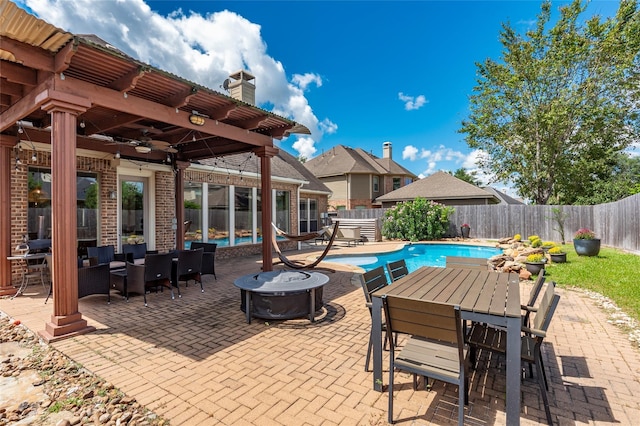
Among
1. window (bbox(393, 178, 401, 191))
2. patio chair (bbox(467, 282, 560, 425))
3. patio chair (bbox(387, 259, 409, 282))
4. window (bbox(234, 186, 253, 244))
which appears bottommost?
patio chair (bbox(467, 282, 560, 425))

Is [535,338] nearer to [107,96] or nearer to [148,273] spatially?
[148,273]

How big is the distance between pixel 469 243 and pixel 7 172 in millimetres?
15884

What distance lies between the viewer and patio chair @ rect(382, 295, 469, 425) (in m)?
2.05

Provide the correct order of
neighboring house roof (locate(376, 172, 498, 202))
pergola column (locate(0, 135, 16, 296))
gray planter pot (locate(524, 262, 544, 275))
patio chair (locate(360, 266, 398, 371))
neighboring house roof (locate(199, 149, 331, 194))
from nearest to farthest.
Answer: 1. patio chair (locate(360, 266, 398, 371))
2. pergola column (locate(0, 135, 16, 296))
3. gray planter pot (locate(524, 262, 544, 275))
4. neighboring house roof (locate(199, 149, 331, 194))
5. neighboring house roof (locate(376, 172, 498, 202))

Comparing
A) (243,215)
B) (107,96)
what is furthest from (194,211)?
(107,96)

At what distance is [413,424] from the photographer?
2207mm

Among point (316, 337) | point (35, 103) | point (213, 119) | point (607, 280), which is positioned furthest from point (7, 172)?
point (607, 280)

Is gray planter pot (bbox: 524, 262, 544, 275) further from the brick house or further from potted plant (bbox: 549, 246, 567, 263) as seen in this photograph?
the brick house

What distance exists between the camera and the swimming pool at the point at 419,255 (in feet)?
35.6

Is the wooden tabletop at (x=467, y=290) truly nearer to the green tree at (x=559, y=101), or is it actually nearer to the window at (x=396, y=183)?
the green tree at (x=559, y=101)

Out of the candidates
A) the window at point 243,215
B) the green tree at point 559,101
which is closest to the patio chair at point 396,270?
the window at point 243,215

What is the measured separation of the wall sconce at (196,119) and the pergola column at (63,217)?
1.69 meters

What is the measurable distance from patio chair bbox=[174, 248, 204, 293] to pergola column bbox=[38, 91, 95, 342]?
182cm

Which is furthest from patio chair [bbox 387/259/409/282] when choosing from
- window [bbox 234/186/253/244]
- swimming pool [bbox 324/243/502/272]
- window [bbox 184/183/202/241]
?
window [bbox 234/186/253/244]
